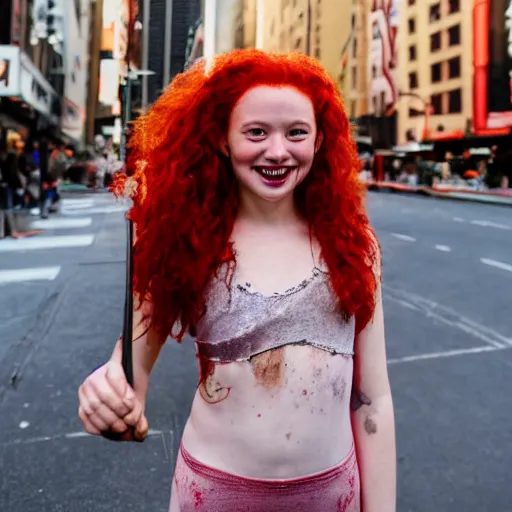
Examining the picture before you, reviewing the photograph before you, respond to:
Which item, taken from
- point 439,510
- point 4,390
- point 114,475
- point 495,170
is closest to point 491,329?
point 439,510

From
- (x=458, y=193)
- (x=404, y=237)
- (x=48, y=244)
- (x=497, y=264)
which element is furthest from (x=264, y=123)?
(x=458, y=193)

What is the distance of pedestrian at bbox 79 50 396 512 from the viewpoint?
1.00 meters

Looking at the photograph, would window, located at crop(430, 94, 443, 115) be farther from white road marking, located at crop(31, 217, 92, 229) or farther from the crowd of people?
white road marking, located at crop(31, 217, 92, 229)

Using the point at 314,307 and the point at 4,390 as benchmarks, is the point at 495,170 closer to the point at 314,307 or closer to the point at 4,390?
the point at 4,390

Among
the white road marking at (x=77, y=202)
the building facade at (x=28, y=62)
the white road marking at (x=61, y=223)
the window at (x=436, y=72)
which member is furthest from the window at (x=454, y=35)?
the building facade at (x=28, y=62)

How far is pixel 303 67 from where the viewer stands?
104cm

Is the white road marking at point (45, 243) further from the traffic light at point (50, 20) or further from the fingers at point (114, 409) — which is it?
the fingers at point (114, 409)

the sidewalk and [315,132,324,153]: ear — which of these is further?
the sidewalk

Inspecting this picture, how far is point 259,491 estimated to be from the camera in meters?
1.00

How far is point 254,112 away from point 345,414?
1.78ft

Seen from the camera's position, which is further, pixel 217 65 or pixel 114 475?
pixel 114 475

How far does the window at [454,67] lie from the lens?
87.3ft

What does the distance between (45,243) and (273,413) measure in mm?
8011

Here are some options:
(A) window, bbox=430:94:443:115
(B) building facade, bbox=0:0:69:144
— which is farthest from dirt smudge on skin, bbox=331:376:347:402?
(A) window, bbox=430:94:443:115
